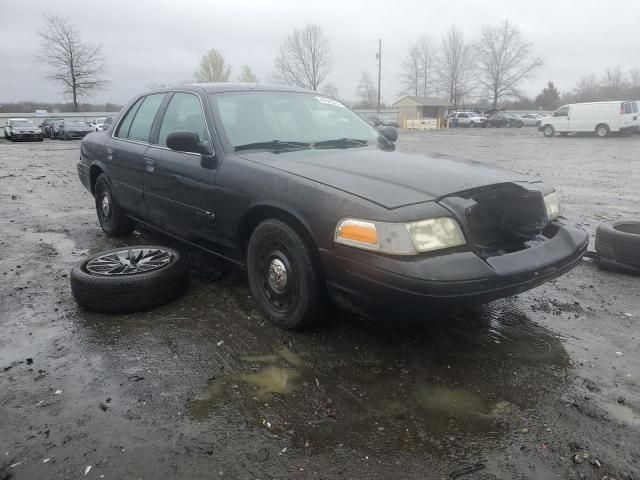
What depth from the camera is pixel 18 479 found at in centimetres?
199

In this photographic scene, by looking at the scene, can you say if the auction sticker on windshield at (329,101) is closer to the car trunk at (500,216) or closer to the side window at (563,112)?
the car trunk at (500,216)

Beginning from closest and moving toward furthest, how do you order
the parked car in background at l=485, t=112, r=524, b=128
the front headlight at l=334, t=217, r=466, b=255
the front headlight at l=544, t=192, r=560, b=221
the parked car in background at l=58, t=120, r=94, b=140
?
the front headlight at l=334, t=217, r=466, b=255, the front headlight at l=544, t=192, r=560, b=221, the parked car in background at l=58, t=120, r=94, b=140, the parked car in background at l=485, t=112, r=524, b=128

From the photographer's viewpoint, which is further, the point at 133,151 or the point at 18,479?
the point at 133,151

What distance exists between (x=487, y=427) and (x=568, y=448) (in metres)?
0.34

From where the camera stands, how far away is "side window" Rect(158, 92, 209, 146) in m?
3.90

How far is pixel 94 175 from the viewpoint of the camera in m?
5.76

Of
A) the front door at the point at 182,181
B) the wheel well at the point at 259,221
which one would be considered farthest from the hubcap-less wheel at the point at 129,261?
the wheel well at the point at 259,221

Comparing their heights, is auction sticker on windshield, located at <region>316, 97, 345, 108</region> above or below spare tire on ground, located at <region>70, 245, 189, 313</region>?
above

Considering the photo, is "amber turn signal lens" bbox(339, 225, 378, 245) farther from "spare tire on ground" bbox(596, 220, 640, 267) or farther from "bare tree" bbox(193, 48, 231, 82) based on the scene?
"bare tree" bbox(193, 48, 231, 82)

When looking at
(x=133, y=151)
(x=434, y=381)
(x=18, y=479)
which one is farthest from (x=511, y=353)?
(x=133, y=151)

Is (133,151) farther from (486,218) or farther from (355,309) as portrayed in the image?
(486,218)

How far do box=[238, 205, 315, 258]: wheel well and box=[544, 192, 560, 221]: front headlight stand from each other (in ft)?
5.41

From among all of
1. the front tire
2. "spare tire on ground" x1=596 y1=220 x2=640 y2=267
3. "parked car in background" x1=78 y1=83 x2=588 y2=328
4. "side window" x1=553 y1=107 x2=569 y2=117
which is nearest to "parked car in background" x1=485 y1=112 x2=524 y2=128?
"side window" x1=553 y1=107 x2=569 y2=117

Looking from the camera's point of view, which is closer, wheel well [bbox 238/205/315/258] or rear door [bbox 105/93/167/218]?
wheel well [bbox 238/205/315/258]
